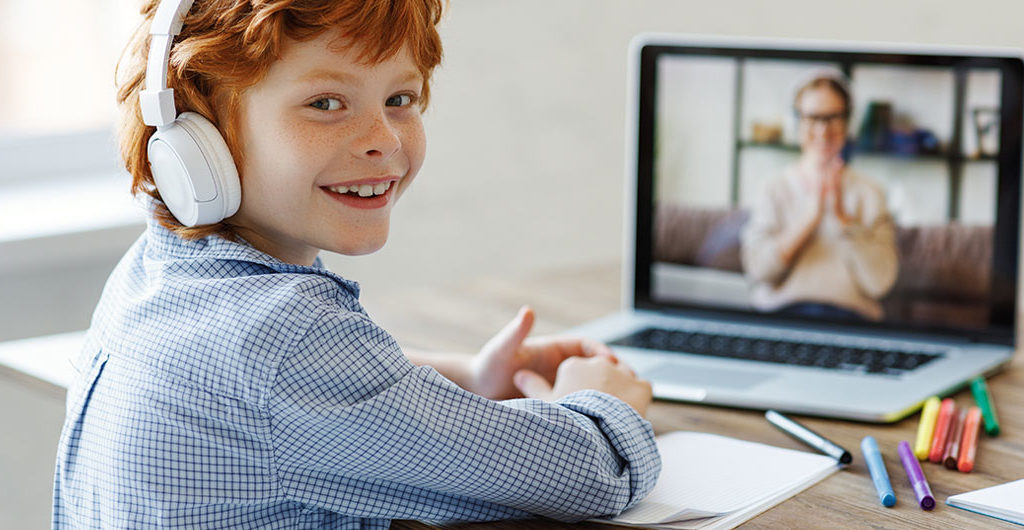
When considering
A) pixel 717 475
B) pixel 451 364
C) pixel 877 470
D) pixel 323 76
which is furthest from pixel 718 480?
pixel 323 76

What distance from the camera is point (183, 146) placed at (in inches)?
33.8

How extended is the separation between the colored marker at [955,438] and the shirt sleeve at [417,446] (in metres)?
0.27

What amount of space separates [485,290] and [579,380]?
22.4 inches

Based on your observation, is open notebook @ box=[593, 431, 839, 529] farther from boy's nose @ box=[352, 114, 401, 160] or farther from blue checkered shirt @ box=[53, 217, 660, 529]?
boy's nose @ box=[352, 114, 401, 160]

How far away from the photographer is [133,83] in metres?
0.94

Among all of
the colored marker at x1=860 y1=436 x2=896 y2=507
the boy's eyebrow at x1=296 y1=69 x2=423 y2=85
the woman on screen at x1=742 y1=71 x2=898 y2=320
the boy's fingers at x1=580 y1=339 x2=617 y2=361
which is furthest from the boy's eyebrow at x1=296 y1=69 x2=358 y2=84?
the woman on screen at x1=742 y1=71 x2=898 y2=320

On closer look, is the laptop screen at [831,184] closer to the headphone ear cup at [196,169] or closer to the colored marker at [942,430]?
the colored marker at [942,430]

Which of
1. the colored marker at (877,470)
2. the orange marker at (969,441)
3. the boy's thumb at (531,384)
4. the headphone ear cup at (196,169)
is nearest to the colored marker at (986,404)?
the orange marker at (969,441)

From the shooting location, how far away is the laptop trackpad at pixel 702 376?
1175 millimetres

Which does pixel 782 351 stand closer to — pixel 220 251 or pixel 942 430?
pixel 942 430

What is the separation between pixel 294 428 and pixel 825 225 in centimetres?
74

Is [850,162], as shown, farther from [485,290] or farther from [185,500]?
[185,500]

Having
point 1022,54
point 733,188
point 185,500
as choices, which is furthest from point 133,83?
point 1022,54

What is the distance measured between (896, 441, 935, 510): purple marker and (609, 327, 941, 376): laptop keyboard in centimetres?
22
